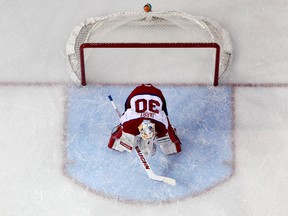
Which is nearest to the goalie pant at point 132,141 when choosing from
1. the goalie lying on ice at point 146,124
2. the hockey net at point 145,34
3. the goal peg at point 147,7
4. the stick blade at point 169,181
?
the goalie lying on ice at point 146,124

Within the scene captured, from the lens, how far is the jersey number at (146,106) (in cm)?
534

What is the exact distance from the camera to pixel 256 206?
553 cm

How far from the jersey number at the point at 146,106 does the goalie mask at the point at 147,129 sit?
83 millimetres

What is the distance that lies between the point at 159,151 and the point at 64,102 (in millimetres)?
715

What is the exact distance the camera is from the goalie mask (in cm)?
525

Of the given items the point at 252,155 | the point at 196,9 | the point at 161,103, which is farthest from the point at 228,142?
the point at 196,9

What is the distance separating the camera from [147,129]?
5.25 metres

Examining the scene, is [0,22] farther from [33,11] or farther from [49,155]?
[49,155]

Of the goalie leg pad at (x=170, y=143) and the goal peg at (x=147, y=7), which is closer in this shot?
the goalie leg pad at (x=170, y=143)

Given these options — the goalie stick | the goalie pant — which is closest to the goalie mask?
the goalie pant

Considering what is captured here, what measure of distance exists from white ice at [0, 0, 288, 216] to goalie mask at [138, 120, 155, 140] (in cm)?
51

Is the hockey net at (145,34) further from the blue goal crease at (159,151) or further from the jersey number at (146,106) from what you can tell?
the jersey number at (146,106)

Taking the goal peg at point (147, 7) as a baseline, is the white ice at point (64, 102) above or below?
below

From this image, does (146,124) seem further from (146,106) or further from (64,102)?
(64,102)
